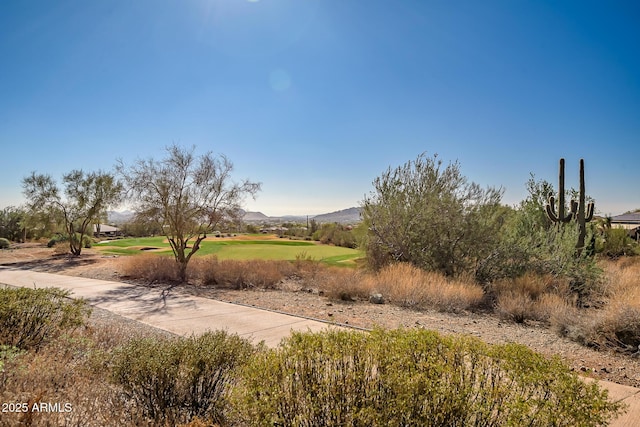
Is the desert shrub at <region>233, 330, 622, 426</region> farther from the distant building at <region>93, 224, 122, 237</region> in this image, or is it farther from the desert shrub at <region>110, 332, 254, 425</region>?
the distant building at <region>93, 224, 122, 237</region>

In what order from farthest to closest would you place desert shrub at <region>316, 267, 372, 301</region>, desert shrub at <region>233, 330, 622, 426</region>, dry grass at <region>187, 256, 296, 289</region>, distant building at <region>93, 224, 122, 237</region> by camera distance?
distant building at <region>93, 224, 122, 237</region> → dry grass at <region>187, 256, 296, 289</region> → desert shrub at <region>316, 267, 372, 301</region> → desert shrub at <region>233, 330, 622, 426</region>

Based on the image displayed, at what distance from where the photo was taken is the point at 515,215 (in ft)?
53.0

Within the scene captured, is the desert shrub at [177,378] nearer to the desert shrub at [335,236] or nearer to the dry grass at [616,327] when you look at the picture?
the dry grass at [616,327]

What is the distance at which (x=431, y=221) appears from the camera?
553 inches

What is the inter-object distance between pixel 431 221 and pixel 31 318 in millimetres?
11815

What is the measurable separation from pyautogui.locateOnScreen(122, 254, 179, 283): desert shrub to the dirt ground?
28.8 inches

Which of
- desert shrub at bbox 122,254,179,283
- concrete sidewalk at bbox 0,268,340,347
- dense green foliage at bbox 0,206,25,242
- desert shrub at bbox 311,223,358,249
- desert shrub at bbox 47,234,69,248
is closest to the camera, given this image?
concrete sidewalk at bbox 0,268,340,347

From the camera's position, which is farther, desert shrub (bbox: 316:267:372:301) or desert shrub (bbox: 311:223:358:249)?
desert shrub (bbox: 311:223:358:249)

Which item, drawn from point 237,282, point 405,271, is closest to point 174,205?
point 237,282

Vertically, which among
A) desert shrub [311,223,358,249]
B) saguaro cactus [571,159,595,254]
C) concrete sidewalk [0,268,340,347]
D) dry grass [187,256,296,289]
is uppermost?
saguaro cactus [571,159,595,254]

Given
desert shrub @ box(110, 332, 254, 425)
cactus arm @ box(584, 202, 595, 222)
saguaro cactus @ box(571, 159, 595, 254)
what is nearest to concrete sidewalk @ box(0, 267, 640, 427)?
desert shrub @ box(110, 332, 254, 425)

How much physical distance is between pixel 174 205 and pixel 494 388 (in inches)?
615

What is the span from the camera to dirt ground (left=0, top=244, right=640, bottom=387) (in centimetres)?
619

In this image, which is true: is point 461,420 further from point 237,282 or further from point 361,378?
point 237,282
